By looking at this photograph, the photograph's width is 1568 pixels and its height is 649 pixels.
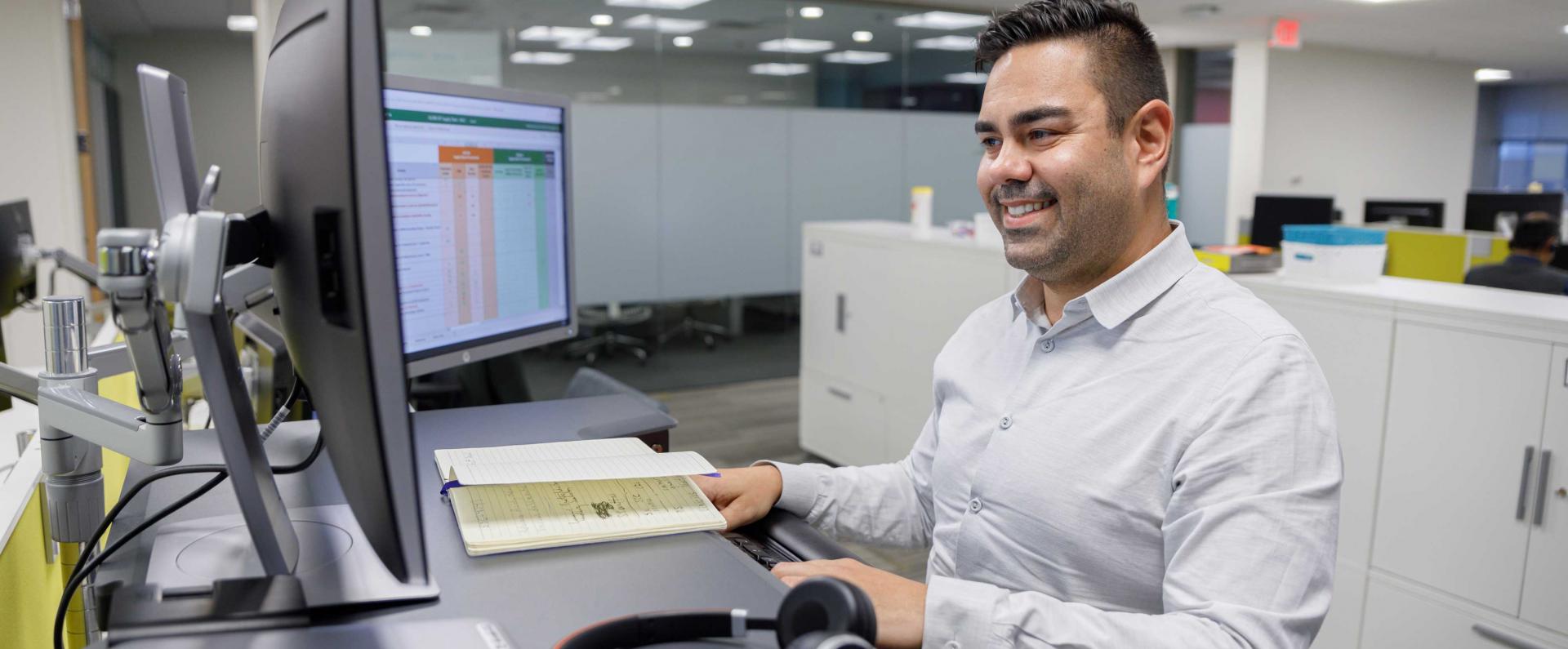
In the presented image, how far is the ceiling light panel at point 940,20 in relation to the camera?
20.3 ft

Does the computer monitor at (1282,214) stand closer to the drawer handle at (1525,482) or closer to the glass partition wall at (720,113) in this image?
the glass partition wall at (720,113)

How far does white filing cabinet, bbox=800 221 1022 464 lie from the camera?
3223 millimetres

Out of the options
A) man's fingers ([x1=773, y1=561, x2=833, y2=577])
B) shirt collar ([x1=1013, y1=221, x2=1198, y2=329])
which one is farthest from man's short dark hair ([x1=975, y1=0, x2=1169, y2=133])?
man's fingers ([x1=773, y1=561, x2=833, y2=577])

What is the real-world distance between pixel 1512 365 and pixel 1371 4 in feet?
19.3

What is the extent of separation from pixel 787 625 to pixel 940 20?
6173mm

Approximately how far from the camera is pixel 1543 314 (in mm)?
1751

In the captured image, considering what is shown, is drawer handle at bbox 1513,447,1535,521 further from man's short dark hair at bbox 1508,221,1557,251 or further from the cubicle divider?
the cubicle divider

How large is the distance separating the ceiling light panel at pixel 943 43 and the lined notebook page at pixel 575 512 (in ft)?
18.3

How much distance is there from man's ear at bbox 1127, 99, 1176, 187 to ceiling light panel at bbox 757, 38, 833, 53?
4706mm

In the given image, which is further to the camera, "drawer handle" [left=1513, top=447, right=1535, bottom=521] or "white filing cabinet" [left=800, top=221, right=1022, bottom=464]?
"white filing cabinet" [left=800, top=221, right=1022, bottom=464]

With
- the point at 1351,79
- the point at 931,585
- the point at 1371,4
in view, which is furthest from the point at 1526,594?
the point at 1351,79

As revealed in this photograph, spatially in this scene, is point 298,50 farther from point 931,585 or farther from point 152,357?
point 931,585

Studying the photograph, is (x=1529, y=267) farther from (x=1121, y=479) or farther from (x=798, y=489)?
(x=798, y=489)

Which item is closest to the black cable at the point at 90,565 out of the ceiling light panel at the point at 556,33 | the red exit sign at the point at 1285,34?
the ceiling light panel at the point at 556,33
